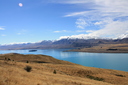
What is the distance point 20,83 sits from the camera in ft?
63.2

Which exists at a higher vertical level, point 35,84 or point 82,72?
point 35,84

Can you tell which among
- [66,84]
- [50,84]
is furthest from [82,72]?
[50,84]

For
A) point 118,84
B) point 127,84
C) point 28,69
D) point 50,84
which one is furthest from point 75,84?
point 127,84

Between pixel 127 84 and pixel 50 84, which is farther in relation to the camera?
pixel 127 84

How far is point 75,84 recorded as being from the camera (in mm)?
24812

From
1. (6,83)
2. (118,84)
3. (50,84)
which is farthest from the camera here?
(118,84)

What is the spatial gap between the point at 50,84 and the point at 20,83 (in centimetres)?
483

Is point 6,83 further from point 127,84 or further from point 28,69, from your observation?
point 127,84

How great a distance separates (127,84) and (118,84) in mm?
3300

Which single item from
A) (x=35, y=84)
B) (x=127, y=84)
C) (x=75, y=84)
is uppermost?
(x=35, y=84)

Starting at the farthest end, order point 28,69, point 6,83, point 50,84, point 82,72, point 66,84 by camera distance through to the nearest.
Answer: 1. point 82,72
2. point 28,69
3. point 66,84
4. point 50,84
5. point 6,83

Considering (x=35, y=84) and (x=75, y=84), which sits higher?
(x=35, y=84)

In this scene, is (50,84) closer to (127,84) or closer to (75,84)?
(75,84)

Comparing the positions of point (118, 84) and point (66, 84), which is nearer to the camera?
point (66, 84)
